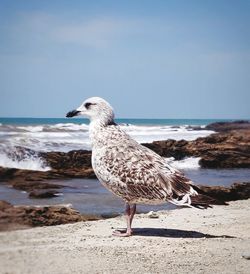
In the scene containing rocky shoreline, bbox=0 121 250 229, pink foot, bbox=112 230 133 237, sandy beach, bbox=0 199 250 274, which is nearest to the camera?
sandy beach, bbox=0 199 250 274


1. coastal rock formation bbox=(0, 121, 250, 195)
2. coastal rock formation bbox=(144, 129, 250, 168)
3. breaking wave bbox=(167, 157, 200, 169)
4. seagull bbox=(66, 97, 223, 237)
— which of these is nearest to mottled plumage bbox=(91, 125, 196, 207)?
seagull bbox=(66, 97, 223, 237)

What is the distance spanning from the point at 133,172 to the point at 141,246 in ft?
1.71

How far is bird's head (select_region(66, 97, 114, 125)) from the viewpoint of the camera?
400 cm

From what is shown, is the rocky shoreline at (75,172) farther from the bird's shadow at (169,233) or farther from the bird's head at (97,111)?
the bird's head at (97,111)

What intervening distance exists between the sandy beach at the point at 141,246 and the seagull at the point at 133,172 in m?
0.28

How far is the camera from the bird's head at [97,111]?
4.00 meters

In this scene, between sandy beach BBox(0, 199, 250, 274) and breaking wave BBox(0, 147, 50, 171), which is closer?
sandy beach BBox(0, 199, 250, 274)

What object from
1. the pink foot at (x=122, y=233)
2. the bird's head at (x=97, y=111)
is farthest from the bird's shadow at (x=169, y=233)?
the bird's head at (x=97, y=111)

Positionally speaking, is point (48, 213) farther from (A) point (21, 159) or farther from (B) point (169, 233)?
(A) point (21, 159)

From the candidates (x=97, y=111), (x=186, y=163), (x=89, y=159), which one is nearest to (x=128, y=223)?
(x=97, y=111)

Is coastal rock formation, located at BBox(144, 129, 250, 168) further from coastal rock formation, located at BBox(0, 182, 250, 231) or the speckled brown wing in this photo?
the speckled brown wing

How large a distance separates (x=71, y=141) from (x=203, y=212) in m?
11.9

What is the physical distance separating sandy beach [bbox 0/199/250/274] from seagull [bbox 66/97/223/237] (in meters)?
0.28

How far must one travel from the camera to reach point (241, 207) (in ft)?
18.4
